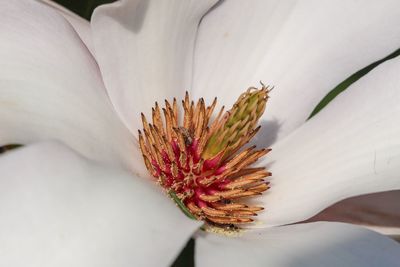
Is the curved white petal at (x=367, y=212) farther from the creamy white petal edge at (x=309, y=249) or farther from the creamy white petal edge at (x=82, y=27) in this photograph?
the creamy white petal edge at (x=82, y=27)

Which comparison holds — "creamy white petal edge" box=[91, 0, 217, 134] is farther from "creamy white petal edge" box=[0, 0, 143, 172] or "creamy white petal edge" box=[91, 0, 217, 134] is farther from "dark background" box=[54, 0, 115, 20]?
"dark background" box=[54, 0, 115, 20]

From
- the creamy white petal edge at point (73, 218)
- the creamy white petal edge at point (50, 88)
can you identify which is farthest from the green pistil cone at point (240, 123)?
the creamy white petal edge at point (73, 218)

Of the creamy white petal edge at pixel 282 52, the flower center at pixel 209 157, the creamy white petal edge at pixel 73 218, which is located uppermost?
the creamy white petal edge at pixel 282 52

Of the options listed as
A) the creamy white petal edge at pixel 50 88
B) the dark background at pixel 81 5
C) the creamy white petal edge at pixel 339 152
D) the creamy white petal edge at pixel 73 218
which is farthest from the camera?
the dark background at pixel 81 5

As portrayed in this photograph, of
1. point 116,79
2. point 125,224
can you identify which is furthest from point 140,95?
point 125,224

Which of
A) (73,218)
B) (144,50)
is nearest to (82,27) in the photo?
(144,50)

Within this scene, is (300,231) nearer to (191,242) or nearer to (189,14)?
(191,242)

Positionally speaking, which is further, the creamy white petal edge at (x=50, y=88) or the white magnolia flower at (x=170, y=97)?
the creamy white petal edge at (x=50, y=88)
